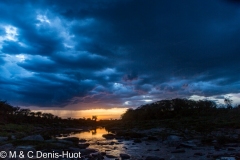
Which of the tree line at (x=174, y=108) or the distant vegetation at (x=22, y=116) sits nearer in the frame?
the distant vegetation at (x=22, y=116)

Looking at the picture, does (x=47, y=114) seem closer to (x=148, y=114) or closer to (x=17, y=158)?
(x=148, y=114)

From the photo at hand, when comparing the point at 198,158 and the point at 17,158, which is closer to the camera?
the point at 17,158

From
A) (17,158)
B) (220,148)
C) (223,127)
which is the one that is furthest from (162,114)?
(17,158)

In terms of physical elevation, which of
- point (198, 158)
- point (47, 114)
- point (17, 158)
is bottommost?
point (198, 158)

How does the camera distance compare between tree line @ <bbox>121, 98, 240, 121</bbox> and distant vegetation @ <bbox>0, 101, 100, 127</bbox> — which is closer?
distant vegetation @ <bbox>0, 101, 100, 127</bbox>

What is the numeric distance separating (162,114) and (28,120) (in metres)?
46.4

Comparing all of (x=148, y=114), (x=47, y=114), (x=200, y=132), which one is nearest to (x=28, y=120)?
(x=47, y=114)

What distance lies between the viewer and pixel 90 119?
12550 cm

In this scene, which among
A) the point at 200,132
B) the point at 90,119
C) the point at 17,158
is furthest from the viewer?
the point at 90,119

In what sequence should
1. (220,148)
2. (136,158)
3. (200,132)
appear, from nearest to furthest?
(136,158), (220,148), (200,132)

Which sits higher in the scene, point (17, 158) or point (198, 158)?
point (17, 158)

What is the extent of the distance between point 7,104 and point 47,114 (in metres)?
22.3

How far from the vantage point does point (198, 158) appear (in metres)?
17.0

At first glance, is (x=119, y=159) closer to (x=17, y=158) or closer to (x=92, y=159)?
(x=92, y=159)
